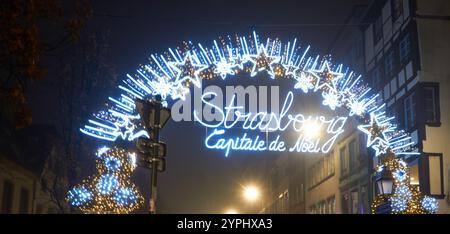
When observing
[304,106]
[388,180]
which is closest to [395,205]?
[388,180]

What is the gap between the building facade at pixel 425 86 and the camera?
80.7ft

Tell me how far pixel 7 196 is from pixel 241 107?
14641 mm

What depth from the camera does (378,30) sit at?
30.6 m

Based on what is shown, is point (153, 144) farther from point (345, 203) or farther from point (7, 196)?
point (345, 203)

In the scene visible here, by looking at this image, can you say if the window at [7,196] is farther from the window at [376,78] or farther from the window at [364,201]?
the window at [376,78]

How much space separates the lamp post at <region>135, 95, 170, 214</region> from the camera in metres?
12.4

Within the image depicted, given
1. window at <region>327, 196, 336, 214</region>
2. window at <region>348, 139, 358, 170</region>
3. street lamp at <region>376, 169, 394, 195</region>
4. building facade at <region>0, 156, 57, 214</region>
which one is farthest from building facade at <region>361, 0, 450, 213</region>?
building facade at <region>0, 156, 57, 214</region>

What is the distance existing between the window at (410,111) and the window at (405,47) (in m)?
1.86

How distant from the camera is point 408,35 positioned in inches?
1029

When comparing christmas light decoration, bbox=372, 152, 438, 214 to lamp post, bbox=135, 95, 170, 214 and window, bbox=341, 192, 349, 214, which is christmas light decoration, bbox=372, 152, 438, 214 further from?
window, bbox=341, 192, 349, 214

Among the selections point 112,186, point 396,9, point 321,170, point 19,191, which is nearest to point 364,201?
point 396,9

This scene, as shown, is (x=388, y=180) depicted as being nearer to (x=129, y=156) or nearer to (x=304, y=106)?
(x=129, y=156)

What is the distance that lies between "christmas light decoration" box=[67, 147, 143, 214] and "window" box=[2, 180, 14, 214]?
1082cm

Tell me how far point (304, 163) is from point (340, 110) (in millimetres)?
17516
